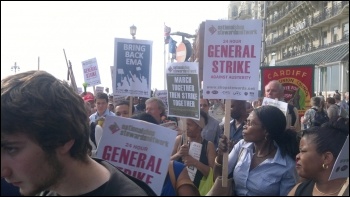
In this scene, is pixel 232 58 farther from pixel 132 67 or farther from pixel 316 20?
pixel 316 20

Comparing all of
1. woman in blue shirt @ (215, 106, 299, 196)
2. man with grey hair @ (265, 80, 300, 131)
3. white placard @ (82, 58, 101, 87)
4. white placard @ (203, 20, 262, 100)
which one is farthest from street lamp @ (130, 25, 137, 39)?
white placard @ (203, 20, 262, 100)

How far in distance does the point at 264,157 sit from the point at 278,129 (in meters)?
0.29

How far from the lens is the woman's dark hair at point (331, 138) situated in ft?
9.15

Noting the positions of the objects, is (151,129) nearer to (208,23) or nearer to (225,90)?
(225,90)

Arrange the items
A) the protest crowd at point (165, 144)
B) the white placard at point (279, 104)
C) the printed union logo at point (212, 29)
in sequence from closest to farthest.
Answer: the protest crowd at point (165, 144) < the printed union logo at point (212, 29) < the white placard at point (279, 104)

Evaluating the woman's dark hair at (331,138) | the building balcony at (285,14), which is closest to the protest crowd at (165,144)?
the woman's dark hair at (331,138)

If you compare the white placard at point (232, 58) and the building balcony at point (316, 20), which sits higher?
the building balcony at point (316, 20)

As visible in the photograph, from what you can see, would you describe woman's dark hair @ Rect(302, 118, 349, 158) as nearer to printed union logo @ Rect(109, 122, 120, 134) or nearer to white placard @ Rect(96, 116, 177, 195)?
white placard @ Rect(96, 116, 177, 195)

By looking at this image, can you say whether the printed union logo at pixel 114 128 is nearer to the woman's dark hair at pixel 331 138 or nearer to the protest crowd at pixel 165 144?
the protest crowd at pixel 165 144

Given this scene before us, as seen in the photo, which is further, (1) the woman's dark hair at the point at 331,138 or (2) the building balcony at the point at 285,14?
(2) the building balcony at the point at 285,14

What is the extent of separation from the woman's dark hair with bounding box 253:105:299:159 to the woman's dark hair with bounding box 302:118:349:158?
832 millimetres

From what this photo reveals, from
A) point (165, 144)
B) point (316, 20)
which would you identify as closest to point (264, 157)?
point (165, 144)

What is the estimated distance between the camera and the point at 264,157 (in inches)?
144

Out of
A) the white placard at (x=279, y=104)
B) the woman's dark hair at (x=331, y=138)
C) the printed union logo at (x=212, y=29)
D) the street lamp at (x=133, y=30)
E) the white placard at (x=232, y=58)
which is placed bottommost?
the woman's dark hair at (x=331, y=138)
